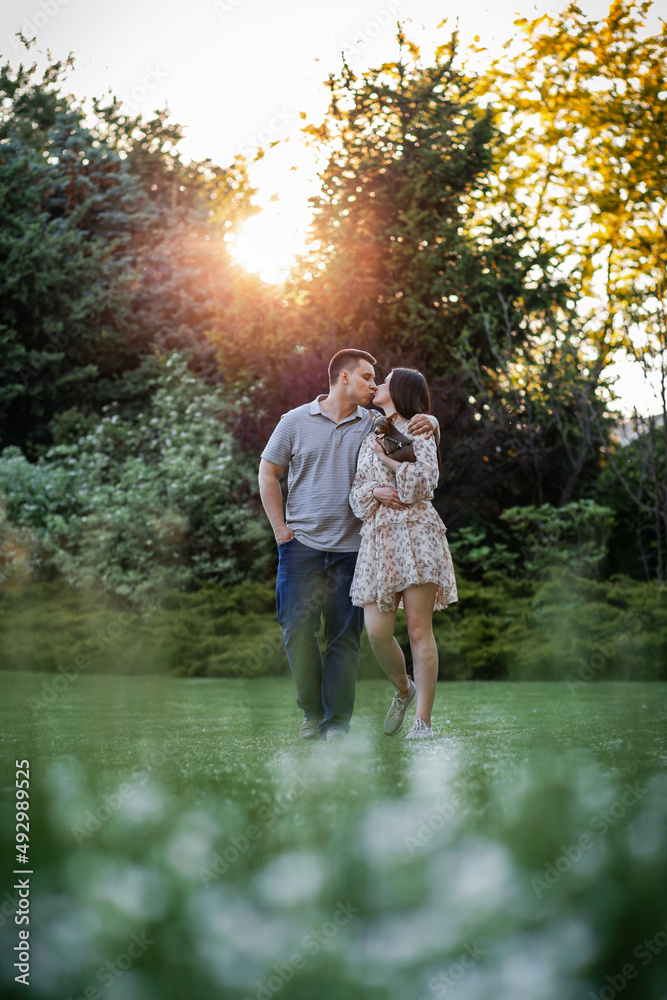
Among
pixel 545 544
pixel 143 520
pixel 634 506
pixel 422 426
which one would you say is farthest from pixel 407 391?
pixel 634 506

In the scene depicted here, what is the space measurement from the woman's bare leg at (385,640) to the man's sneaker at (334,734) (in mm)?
333

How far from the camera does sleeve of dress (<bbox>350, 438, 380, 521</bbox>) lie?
15.1ft

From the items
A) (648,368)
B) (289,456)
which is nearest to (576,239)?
(648,368)

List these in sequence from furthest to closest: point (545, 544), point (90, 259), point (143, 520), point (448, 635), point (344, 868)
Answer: point (90, 259)
point (143, 520)
point (545, 544)
point (448, 635)
point (344, 868)

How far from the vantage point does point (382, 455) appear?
461 cm

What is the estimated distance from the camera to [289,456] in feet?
16.0

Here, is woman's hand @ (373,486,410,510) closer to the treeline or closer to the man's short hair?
the man's short hair

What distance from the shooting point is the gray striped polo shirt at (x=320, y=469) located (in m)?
4.75

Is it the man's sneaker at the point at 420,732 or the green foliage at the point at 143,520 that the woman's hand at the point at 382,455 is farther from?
the green foliage at the point at 143,520

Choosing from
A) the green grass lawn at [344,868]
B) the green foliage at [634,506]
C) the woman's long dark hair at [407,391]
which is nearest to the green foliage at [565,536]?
the green foliage at [634,506]

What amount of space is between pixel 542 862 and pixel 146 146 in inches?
897

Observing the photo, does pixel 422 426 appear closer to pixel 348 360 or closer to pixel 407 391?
pixel 407 391

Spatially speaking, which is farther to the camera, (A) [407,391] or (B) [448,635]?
(B) [448,635]

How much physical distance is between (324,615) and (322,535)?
1.25 ft
